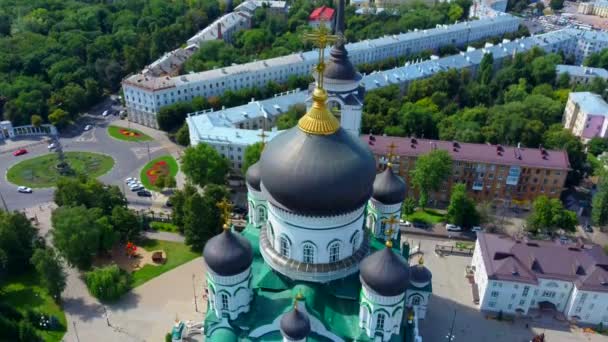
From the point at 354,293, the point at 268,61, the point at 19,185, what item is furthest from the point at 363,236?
the point at 268,61

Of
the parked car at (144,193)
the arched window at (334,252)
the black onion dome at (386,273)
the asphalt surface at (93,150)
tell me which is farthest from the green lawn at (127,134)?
the black onion dome at (386,273)

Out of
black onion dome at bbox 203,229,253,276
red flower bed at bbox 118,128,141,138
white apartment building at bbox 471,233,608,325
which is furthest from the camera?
red flower bed at bbox 118,128,141,138

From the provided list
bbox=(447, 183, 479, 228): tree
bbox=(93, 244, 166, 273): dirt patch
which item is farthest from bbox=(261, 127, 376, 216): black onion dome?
bbox=(447, 183, 479, 228): tree

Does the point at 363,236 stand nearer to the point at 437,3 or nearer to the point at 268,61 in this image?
the point at 268,61

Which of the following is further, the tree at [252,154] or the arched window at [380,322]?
the tree at [252,154]

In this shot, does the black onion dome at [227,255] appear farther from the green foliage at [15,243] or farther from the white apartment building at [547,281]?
the green foliage at [15,243]

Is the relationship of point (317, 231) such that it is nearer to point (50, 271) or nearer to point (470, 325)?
point (470, 325)

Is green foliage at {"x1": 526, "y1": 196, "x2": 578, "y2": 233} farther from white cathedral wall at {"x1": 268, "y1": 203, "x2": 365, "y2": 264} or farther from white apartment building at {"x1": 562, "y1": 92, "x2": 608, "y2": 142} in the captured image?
white cathedral wall at {"x1": 268, "y1": 203, "x2": 365, "y2": 264}
